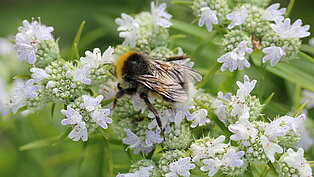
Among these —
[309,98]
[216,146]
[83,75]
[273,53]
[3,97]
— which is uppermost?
[273,53]

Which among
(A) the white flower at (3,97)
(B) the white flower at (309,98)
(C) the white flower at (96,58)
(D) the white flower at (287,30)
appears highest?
(D) the white flower at (287,30)

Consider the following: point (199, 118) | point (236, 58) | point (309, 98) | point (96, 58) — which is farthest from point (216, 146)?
point (309, 98)

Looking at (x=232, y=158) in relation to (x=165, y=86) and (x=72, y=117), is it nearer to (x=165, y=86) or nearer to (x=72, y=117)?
(x=165, y=86)

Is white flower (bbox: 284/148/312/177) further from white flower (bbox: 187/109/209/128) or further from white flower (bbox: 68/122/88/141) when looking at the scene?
white flower (bbox: 68/122/88/141)

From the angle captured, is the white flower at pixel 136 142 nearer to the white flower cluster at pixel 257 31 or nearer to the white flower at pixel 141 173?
the white flower at pixel 141 173

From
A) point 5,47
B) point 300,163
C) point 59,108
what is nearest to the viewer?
point 300,163

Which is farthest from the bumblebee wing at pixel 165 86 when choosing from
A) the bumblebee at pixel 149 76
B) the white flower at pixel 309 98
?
the white flower at pixel 309 98

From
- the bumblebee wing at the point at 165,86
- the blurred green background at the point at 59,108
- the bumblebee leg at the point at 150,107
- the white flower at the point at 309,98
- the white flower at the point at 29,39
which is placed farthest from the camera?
the blurred green background at the point at 59,108
